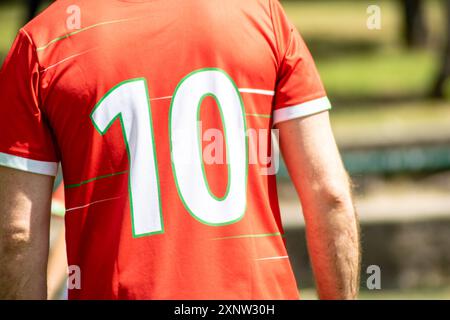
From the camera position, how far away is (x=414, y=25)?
1559cm

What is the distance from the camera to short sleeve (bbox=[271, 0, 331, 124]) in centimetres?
253

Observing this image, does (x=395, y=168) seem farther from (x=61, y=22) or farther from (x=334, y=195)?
(x=61, y=22)

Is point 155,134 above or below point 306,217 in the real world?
above

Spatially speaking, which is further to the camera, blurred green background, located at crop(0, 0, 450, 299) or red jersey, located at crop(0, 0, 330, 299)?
blurred green background, located at crop(0, 0, 450, 299)

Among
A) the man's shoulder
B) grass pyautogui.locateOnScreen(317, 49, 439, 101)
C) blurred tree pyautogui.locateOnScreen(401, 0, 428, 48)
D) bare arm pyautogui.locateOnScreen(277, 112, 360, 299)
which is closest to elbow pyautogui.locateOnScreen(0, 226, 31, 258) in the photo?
the man's shoulder

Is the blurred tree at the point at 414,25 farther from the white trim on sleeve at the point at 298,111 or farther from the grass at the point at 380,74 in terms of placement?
the white trim on sleeve at the point at 298,111

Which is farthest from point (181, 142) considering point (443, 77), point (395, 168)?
point (443, 77)

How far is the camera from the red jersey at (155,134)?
8.02 feet

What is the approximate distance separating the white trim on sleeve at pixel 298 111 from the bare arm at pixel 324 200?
12mm

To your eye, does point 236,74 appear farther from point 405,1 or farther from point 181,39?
point 405,1

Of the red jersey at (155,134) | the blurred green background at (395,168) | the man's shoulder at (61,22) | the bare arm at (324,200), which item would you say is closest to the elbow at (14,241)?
Result: the red jersey at (155,134)

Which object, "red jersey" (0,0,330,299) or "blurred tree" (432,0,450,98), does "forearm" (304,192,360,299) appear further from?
"blurred tree" (432,0,450,98)

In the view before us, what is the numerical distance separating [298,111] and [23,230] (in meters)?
0.70
